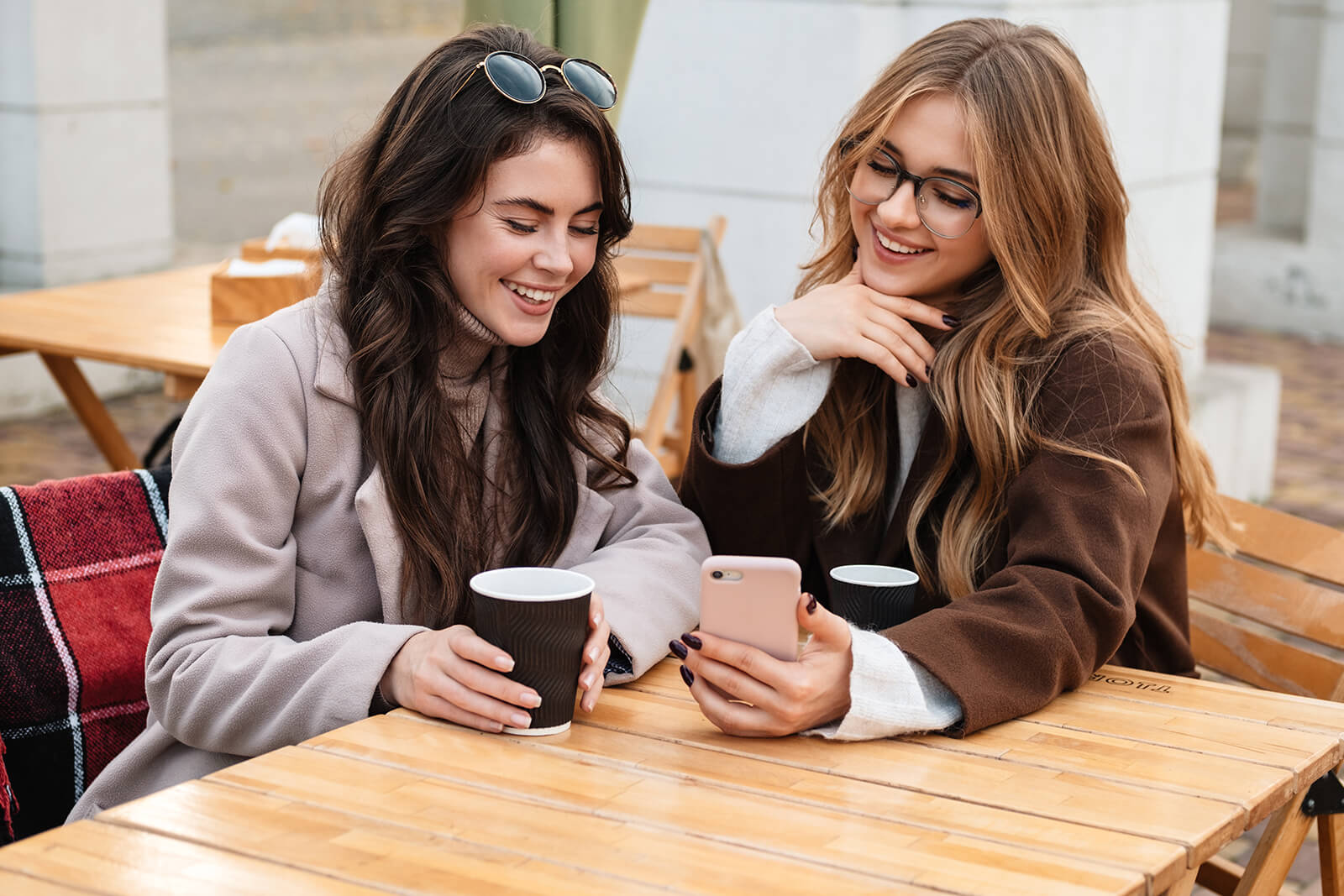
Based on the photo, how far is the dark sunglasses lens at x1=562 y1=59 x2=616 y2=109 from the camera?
2.12 m

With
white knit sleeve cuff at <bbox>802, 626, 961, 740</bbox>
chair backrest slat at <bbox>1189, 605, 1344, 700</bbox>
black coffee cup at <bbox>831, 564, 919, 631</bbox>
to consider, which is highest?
black coffee cup at <bbox>831, 564, 919, 631</bbox>

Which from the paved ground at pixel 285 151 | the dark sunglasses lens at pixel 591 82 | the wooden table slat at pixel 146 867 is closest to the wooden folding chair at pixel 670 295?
the paved ground at pixel 285 151

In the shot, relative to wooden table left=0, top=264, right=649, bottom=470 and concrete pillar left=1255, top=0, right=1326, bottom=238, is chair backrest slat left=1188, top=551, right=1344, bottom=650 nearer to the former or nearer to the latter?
wooden table left=0, top=264, right=649, bottom=470

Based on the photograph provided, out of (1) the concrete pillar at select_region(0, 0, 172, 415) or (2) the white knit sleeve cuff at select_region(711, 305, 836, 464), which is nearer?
(2) the white knit sleeve cuff at select_region(711, 305, 836, 464)

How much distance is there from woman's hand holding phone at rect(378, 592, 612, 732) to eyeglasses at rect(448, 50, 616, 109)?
0.69 metres

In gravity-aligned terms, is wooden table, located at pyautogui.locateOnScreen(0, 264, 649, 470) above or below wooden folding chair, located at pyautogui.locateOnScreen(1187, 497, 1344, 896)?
above

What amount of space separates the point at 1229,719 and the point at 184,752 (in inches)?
51.2

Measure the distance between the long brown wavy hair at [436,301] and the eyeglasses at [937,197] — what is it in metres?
0.38

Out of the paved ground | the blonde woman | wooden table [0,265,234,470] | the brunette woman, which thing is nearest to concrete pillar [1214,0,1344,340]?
the paved ground

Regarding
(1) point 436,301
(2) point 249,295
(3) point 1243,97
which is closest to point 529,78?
(1) point 436,301

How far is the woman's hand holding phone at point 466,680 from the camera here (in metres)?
1.75

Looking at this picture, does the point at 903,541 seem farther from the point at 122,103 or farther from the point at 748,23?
the point at 122,103

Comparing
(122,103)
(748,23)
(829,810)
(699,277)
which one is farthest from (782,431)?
(122,103)

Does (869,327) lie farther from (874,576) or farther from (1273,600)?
(1273,600)
